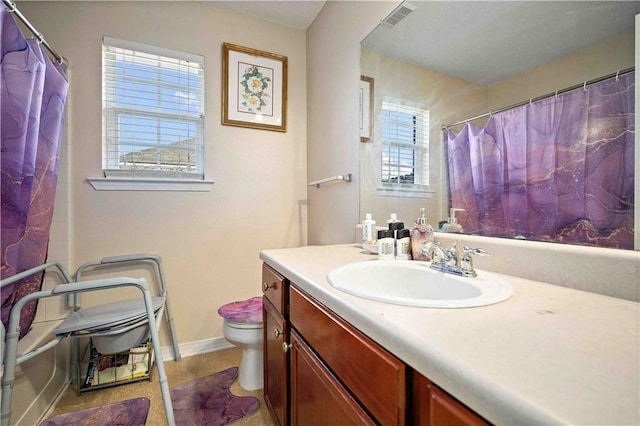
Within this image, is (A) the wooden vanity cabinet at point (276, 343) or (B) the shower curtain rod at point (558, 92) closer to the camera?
(B) the shower curtain rod at point (558, 92)

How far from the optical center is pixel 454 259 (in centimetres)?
88

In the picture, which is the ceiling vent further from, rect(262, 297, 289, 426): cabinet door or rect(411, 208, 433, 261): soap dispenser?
rect(262, 297, 289, 426): cabinet door

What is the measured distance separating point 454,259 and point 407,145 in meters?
0.69

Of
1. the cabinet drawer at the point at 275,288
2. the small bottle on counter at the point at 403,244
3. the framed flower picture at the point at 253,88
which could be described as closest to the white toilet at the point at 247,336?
the cabinet drawer at the point at 275,288

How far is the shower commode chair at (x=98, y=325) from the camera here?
1062 millimetres

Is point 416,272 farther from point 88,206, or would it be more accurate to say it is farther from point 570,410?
point 88,206

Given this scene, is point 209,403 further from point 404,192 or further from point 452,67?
point 452,67

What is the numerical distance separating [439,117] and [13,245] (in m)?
1.94

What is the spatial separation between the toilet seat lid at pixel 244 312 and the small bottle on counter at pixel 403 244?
0.86 m

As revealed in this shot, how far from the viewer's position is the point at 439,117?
1182mm

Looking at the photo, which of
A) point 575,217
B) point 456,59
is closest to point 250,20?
point 456,59

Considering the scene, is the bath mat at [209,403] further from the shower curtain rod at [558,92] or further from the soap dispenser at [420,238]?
the shower curtain rod at [558,92]

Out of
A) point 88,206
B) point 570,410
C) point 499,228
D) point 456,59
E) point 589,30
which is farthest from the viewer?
point 88,206

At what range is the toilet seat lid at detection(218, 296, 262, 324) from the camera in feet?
4.94
